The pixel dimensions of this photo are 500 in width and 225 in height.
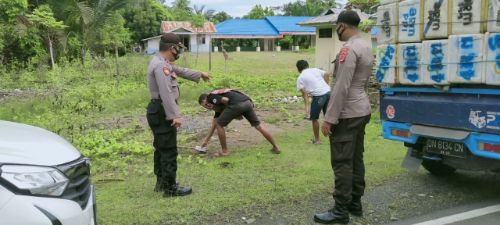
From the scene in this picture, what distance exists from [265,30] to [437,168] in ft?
195

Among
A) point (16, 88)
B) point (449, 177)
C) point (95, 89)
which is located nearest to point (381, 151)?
point (449, 177)

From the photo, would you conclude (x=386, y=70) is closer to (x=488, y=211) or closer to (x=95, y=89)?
(x=488, y=211)

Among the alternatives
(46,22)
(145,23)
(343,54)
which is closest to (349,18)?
(343,54)

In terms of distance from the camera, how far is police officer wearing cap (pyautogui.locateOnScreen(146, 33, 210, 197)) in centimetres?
538

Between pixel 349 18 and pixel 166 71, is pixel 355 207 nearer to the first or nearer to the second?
pixel 349 18

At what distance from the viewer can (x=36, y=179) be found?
279 cm

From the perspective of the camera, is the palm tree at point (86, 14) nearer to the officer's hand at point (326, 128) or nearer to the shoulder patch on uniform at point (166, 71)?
the shoulder patch on uniform at point (166, 71)

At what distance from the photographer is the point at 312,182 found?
6082 millimetres

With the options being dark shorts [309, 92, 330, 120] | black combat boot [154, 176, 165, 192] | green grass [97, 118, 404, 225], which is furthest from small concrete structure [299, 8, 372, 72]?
black combat boot [154, 176, 165, 192]

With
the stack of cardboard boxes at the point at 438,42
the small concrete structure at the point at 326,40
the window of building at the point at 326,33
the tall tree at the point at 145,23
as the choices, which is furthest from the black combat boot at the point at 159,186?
the tall tree at the point at 145,23

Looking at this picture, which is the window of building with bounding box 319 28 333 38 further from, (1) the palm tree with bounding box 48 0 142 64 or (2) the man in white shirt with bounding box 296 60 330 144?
(2) the man in white shirt with bounding box 296 60 330 144

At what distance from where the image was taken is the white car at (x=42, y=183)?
2.68 metres

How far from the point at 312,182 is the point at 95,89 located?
11065mm

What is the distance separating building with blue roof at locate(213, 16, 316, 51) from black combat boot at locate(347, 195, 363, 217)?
5672cm
